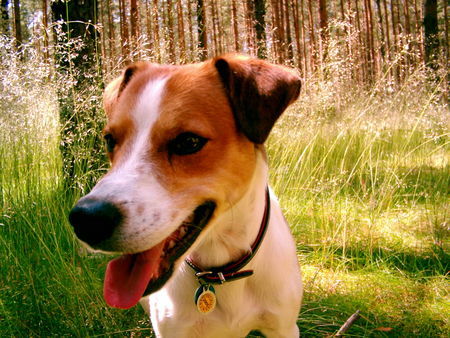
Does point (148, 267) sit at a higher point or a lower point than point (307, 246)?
higher

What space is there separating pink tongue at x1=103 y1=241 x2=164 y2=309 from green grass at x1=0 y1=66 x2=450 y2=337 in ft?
2.63

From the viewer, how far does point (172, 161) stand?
1.60 metres

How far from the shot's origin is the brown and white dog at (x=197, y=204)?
1.42 m

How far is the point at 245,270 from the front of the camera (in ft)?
6.39

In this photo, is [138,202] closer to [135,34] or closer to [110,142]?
[110,142]

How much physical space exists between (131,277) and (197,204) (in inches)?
14.5

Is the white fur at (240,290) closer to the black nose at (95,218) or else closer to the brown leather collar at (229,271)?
the brown leather collar at (229,271)

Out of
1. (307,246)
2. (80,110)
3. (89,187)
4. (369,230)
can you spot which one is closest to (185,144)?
(80,110)

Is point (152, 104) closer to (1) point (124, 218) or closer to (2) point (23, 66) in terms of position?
(1) point (124, 218)

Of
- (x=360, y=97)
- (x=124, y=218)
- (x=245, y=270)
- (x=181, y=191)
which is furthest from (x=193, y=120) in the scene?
(x=360, y=97)

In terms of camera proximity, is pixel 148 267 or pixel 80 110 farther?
pixel 80 110

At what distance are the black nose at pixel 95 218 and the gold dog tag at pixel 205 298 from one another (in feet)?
2.27

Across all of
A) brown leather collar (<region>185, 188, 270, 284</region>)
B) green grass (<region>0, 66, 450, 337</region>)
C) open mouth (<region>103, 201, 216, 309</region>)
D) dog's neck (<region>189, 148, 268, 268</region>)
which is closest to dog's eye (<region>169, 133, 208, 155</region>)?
open mouth (<region>103, 201, 216, 309</region>)

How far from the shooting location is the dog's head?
1.38 m
